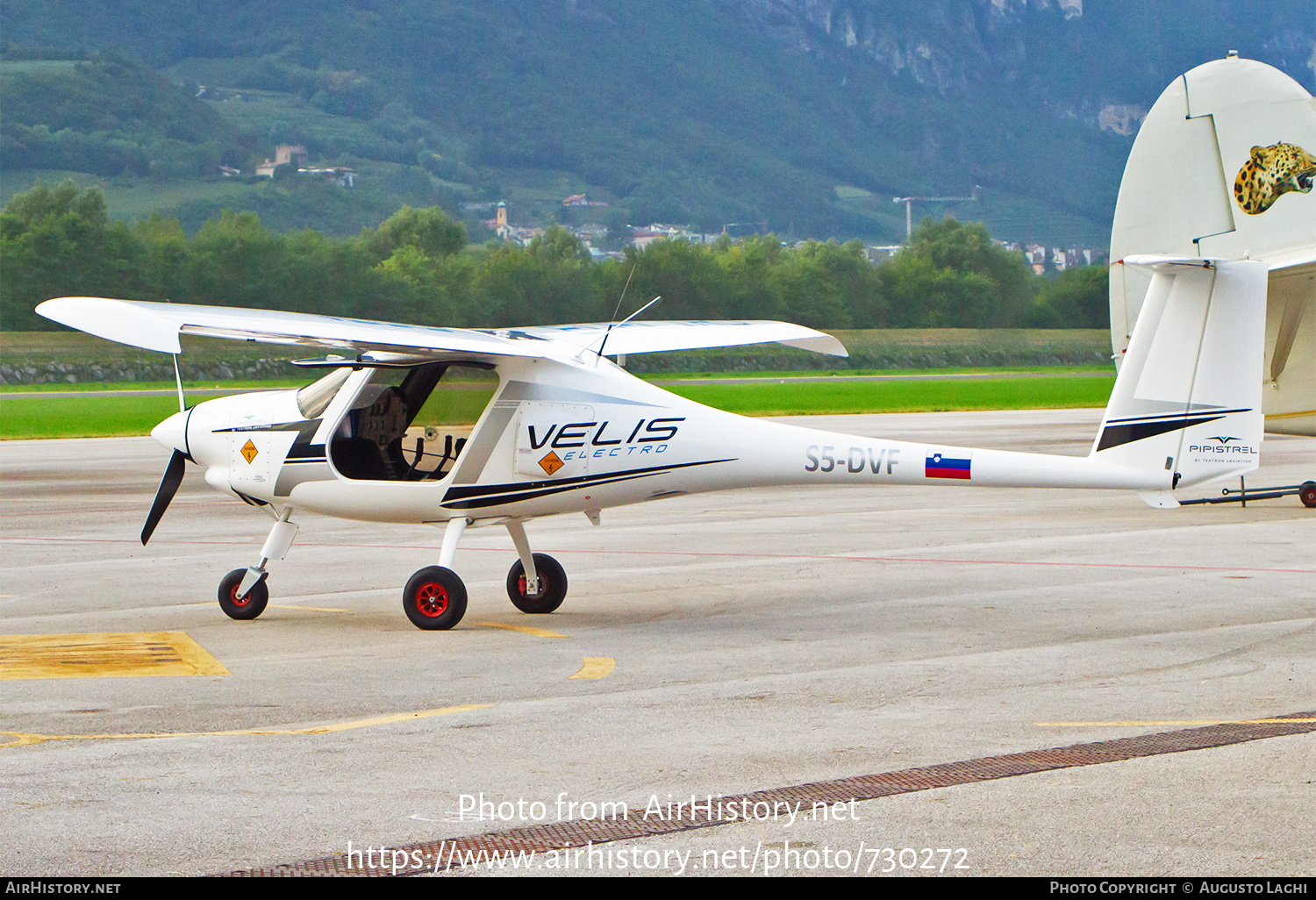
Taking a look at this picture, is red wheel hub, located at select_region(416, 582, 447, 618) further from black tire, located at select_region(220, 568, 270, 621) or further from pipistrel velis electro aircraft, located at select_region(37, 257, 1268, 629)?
black tire, located at select_region(220, 568, 270, 621)

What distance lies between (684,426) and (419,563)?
4.77m

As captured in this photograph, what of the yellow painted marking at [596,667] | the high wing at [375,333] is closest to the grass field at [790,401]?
the high wing at [375,333]

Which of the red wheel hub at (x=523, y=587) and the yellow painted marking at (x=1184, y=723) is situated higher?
the yellow painted marking at (x=1184, y=723)

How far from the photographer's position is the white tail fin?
10.0 m

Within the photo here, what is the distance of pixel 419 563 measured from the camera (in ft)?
46.4

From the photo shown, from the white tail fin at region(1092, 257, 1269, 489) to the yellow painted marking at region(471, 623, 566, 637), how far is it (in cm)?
441

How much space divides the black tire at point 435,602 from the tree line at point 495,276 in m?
83.0

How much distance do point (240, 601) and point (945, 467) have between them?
559 cm

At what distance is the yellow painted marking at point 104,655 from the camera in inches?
344

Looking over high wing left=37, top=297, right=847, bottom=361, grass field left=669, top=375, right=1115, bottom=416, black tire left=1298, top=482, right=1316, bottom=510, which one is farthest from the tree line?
high wing left=37, top=297, right=847, bottom=361

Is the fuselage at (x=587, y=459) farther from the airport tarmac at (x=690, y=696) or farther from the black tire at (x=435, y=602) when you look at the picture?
the airport tarmac at (x=690, y=696)

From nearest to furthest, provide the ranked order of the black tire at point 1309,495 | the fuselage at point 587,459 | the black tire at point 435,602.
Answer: the black tire at point 435,602, the fuselage at point 587,459, the black tire at point 1309,495

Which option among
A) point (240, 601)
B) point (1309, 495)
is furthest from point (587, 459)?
point (1309, 495)

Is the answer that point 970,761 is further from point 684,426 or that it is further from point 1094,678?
point 684,426
